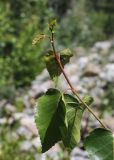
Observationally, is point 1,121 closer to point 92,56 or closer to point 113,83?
point 113,83

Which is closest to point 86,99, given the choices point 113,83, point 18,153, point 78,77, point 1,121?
point 18,153

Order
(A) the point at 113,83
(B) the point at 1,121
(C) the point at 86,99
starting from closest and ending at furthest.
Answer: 1. (C) the point at 86,99
2. (B) the point at 1,121
3. (A) the point at 113,83

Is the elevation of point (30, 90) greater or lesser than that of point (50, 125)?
greater

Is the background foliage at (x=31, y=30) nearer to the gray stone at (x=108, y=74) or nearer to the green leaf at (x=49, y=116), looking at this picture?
the gray stone at (x=108, y=74)

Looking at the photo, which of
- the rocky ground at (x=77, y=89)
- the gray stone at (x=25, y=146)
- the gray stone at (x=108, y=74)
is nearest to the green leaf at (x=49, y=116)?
the rocky ground at (x=77, y=89)

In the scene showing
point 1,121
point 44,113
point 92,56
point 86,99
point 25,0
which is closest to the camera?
point 44,113

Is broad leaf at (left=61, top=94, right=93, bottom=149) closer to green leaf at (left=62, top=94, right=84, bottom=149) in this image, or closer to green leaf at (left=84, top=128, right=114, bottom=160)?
green leaf at (left=62, top=94, right=84, bottom=149)
